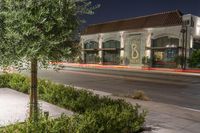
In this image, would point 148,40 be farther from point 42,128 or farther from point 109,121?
point 42,128

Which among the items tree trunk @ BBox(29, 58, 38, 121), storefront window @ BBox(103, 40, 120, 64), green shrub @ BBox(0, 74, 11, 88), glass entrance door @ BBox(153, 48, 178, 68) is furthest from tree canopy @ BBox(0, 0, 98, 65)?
storefront window @ BBox(103, 40, 120, 64)

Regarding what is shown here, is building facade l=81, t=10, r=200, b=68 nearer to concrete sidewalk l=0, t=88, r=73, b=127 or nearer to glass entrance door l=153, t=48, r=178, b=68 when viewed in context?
glass entrance door l=153, t=48, r=178, b=68

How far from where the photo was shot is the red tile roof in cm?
3912

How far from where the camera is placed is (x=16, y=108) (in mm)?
9875

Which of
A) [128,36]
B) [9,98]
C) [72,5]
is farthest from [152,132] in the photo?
[128,36]

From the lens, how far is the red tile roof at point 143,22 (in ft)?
128

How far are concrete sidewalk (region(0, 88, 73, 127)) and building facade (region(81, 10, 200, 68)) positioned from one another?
28775 millimetres

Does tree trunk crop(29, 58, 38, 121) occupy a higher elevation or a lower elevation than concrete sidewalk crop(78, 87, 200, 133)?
higher

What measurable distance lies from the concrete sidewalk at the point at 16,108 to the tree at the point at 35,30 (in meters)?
1.82

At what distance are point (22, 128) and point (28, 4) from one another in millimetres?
2916

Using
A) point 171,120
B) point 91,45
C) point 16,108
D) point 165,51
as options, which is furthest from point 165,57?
point 16,108

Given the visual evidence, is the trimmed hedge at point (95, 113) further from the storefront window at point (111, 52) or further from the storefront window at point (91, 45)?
the storefront window at point (91, 45)

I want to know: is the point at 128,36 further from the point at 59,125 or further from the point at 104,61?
the point at 59,125

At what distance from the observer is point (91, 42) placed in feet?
178
